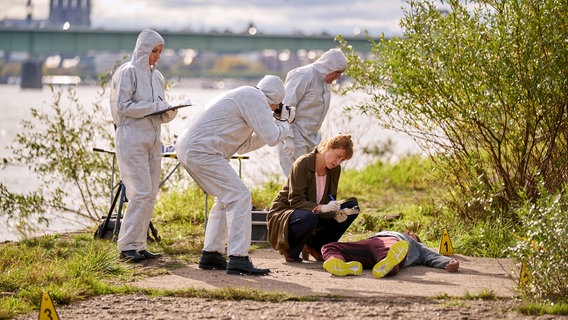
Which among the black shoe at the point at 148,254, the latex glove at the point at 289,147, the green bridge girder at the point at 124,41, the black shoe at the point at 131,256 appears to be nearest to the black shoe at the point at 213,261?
the black shoe at the point at 131,256

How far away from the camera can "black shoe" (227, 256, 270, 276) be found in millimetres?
8117

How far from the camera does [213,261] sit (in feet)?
27.7

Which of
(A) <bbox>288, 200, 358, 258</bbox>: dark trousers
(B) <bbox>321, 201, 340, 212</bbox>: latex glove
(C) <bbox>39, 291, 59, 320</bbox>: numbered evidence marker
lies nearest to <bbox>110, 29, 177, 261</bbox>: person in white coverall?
(A) <bbox>288, 200, 358, 258</bbox>: dark trousers

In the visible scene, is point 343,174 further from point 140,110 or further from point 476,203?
point 140,110

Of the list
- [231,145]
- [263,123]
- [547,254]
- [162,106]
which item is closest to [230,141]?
[231,145]

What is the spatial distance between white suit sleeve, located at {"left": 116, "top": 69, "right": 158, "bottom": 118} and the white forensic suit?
2.43ft

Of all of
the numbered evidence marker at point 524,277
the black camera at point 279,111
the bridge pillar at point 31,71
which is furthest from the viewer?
the bridge pillar at point 31,71

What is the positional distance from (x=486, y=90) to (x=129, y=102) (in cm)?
314

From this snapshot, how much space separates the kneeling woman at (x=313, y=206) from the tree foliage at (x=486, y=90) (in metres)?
1.26

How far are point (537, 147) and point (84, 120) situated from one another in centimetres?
547

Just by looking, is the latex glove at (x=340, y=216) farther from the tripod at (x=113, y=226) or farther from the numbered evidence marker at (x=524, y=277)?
the tripod at (x=113, y=226)

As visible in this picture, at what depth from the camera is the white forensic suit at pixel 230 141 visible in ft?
26.4

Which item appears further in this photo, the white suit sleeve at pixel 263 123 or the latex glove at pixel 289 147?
the latex glove at pixel 289 147

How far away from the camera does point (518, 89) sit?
9523 mm
